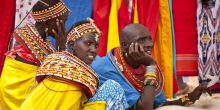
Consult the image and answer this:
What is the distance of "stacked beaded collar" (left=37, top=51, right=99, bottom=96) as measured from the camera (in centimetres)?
228

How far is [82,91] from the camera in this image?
2.35 m

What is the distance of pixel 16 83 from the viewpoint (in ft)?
10.4

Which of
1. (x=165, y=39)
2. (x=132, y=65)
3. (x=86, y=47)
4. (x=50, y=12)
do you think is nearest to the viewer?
(x=86, y=47)

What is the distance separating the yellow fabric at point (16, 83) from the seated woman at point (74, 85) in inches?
28.8

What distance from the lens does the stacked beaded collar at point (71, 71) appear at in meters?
2.28

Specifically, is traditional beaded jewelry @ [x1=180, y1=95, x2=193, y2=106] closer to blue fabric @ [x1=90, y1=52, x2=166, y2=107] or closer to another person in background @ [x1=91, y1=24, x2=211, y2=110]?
another person in background @ [x1=91, y1=24, x2=211, y2=110]

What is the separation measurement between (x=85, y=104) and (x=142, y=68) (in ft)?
2.52

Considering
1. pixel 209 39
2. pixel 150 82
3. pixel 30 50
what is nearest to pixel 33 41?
pixel 30 50

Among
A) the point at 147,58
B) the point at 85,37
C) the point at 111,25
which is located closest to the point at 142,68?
the point at 147,58

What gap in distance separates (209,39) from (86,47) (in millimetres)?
2255

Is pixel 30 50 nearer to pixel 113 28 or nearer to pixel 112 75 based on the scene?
pixel 112 75

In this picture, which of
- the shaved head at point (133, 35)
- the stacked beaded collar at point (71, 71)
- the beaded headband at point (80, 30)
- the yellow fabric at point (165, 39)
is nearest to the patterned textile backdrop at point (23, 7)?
→ the yellow fabric at point (165, 39)

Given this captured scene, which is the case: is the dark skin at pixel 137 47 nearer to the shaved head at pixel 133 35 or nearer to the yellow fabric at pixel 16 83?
the shaved head at pixel 133 35

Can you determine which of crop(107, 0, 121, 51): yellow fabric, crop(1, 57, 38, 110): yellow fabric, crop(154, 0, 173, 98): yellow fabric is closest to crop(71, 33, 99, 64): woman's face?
crop(1, 57, 38, 110): yellow fabric
